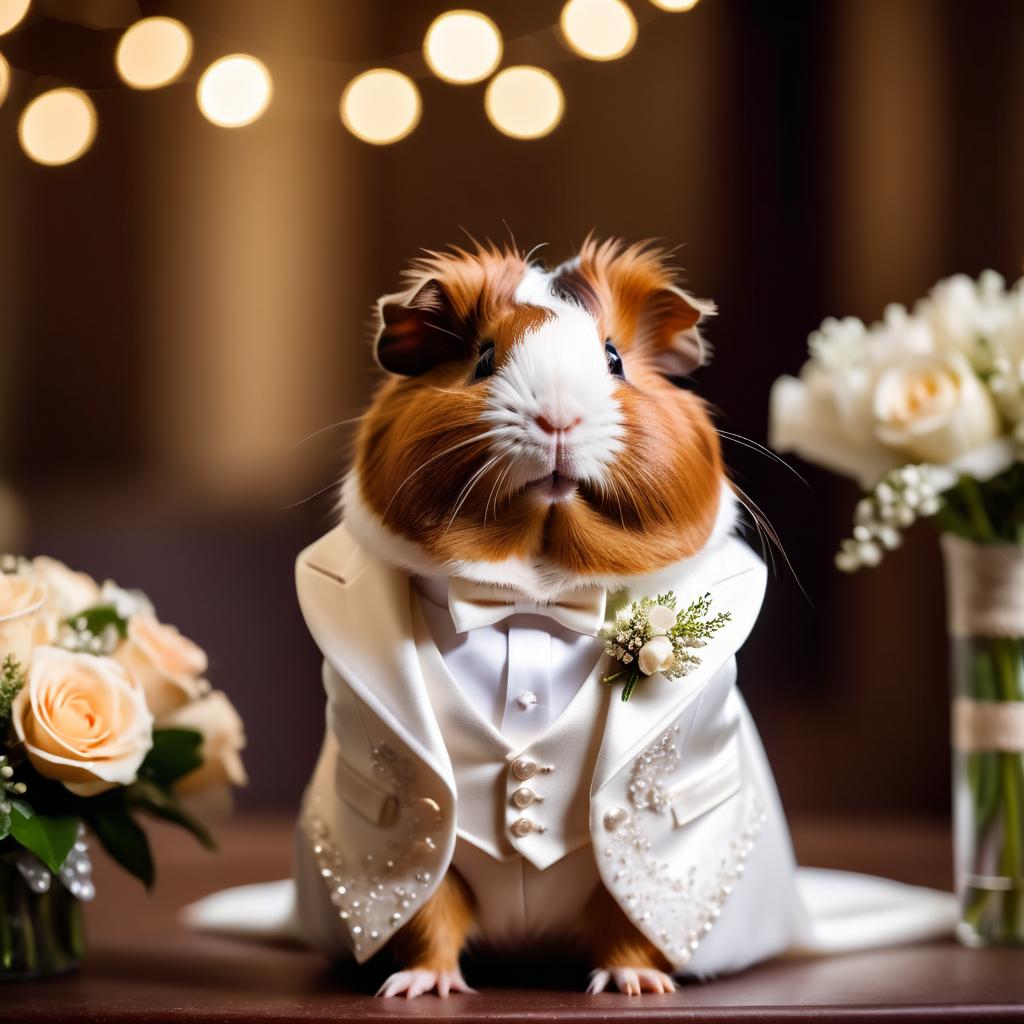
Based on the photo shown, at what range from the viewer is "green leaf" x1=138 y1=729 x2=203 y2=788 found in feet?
4.42

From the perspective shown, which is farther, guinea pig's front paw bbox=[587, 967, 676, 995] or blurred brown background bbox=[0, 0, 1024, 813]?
blurred brown background bbox=[0, 0, 1024, 813]

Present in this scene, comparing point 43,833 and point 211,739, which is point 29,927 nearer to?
point 43,833

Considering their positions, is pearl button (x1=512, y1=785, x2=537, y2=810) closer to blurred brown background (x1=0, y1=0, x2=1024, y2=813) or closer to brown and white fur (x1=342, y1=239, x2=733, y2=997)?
brown and white fur (x1=342, y1=239, x2=733, y2=997)

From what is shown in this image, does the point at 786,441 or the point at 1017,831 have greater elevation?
the point at 786,441

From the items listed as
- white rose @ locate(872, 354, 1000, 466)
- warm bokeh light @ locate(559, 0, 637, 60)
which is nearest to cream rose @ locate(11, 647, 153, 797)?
white rose @ locate(872, 354, 1000, 466)

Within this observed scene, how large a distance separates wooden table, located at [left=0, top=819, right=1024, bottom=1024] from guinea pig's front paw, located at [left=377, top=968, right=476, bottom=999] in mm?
13

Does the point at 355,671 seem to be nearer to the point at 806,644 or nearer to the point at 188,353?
the point at 806,644

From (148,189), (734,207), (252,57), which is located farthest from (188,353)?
(734,207)

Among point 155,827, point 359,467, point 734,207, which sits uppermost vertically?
point 734,207

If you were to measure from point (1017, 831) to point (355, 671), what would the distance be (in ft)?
2.63

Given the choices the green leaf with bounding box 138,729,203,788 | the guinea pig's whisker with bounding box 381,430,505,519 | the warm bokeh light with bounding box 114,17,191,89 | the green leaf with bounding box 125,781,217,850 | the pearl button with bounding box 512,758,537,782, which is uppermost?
the warm bokeh light with bounding box 114,17,191,89

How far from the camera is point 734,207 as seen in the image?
2438mm

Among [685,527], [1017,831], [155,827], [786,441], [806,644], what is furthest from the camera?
[806,644]

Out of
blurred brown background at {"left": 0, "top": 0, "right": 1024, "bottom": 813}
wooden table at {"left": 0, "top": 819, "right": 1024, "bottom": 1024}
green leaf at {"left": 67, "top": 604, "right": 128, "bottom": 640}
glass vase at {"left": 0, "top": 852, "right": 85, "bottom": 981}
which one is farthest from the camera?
blurred brown background at {"left": 0, "top": 0, "right": 1024, "bottom": 813}
